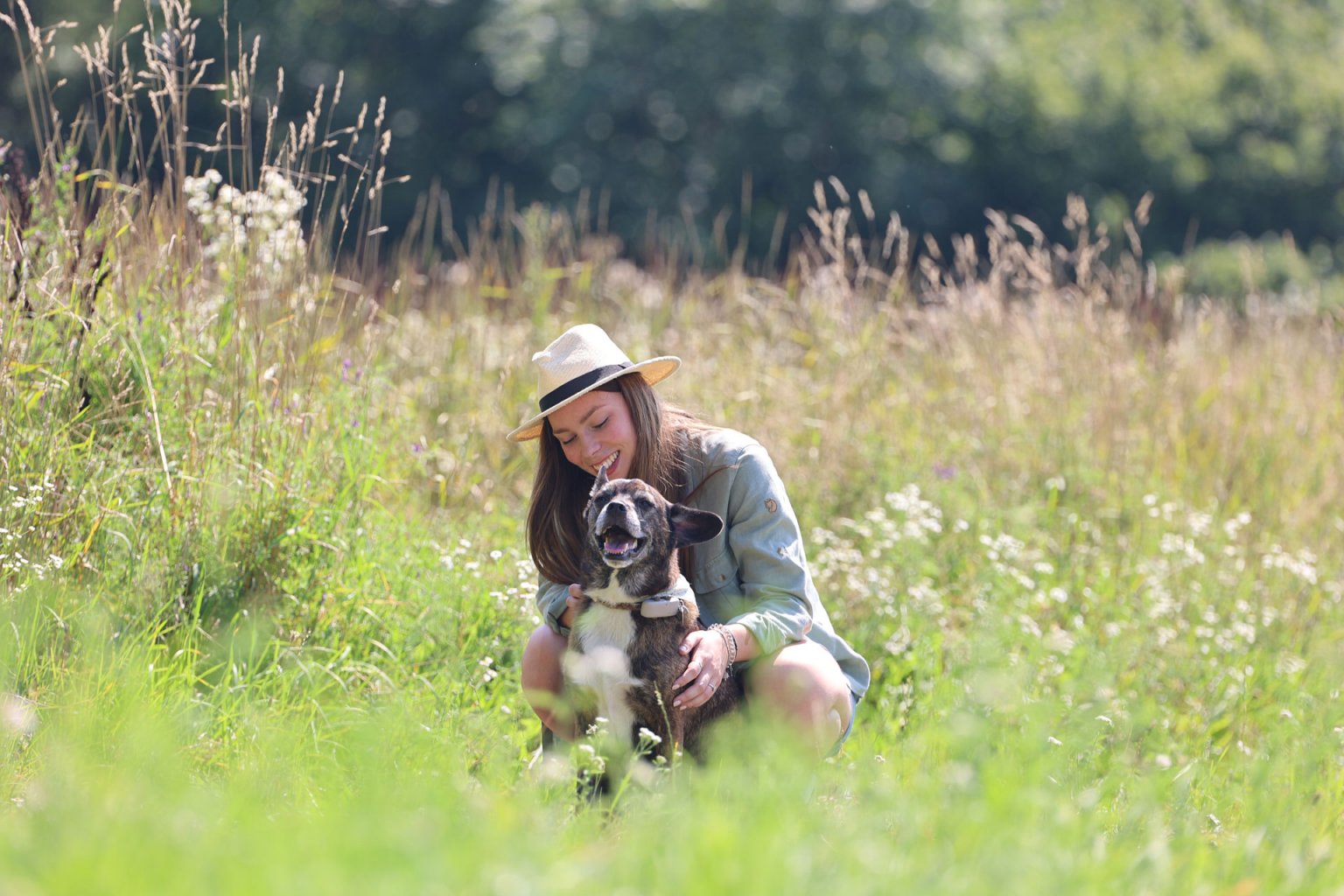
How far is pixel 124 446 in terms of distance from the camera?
4.43 meters

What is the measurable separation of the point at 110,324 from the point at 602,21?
943 inches

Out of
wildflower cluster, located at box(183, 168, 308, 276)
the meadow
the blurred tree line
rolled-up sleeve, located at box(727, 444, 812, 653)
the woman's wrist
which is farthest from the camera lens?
the blurred tree line

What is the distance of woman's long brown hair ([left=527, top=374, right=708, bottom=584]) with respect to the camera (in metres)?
3.91

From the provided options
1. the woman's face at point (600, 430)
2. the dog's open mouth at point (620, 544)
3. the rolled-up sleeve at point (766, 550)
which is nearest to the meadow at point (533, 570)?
the rolled-up sleeve at point (766, 550)

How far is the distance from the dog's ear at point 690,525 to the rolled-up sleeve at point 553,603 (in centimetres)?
50

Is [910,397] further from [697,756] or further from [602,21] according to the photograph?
[602,21]

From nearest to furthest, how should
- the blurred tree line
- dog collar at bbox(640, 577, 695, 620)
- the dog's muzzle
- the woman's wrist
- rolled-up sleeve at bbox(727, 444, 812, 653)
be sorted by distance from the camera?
1. the dog's muzzle
2. dog collar at bbox(640, 577, 695, 620)
3. the woman's wrist
4. rolled-up sleeve at bbox(727, 444, 812, 653)
5. the blurred tree line

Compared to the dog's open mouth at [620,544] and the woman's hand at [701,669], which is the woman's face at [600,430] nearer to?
the dog's open mouth at [620,544]

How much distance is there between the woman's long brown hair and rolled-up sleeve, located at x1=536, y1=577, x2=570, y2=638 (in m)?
0.03

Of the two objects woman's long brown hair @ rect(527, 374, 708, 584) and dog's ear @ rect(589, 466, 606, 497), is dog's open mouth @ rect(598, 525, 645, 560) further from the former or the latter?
woman's long brown hair @ rect(527, 374, 708, 584)

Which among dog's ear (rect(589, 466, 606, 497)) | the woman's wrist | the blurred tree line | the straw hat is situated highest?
the straw hat

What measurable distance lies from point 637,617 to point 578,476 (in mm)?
707

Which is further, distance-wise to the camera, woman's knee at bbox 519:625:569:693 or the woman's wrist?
woman's knee at bbox 519:625:569:693

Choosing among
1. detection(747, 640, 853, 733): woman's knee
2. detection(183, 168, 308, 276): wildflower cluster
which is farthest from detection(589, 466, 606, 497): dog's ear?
detection(183, 168, 308, 276): wildflower cluster
